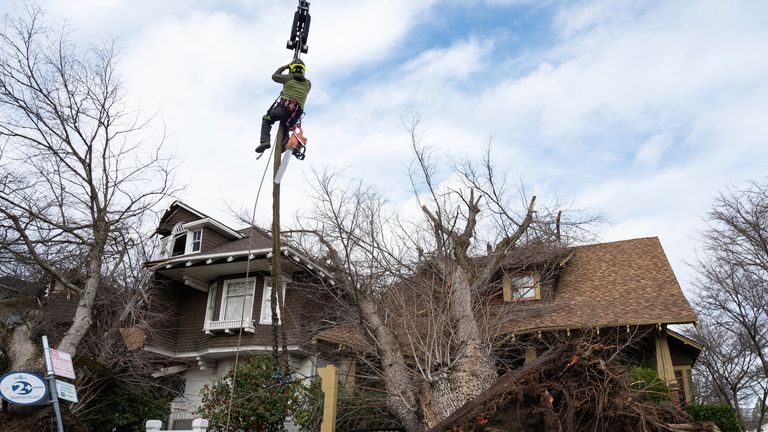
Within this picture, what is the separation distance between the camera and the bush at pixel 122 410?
55.5 ft

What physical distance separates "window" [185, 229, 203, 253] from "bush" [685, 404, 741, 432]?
50.4ft

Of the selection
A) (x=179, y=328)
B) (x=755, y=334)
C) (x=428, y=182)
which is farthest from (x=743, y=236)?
(x=179, y=328)

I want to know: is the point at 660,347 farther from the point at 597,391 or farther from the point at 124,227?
the point at 124,227

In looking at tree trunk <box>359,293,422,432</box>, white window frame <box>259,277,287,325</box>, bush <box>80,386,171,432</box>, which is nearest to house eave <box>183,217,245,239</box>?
white window frame <box>259,277,287,325</box>

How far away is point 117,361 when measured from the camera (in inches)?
702

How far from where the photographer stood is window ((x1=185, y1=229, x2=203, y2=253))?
70.4ft

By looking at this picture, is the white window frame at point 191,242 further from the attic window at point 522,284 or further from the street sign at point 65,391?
the street sign at point 65,391

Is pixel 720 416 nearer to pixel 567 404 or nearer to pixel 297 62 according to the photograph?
pixel 567 404

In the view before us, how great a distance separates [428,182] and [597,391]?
11.8 metres

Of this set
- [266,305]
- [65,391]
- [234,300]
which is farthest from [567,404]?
[234,300]

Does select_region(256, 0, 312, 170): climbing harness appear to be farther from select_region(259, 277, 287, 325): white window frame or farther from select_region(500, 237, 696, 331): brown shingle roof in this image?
select_region(259, 277, 287, 325): white window frame

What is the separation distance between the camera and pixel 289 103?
1057cm

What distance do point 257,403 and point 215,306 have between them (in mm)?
5706

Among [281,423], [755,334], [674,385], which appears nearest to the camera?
[674,385]
